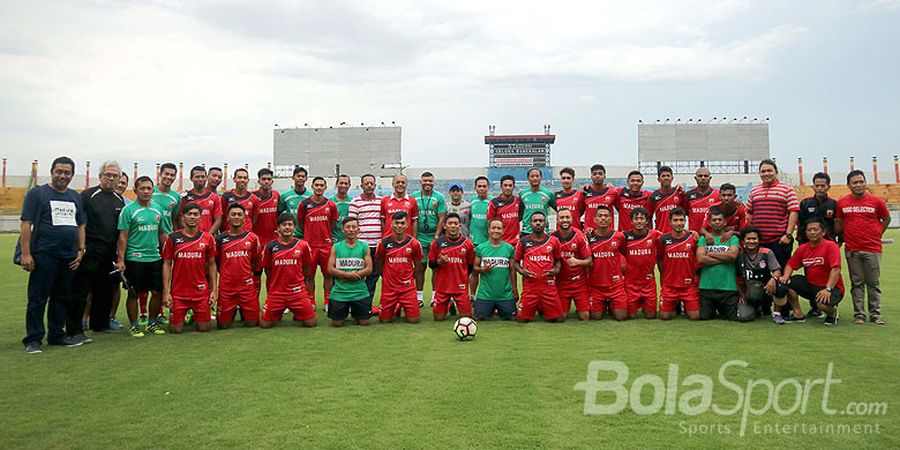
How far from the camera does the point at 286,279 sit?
285 inches

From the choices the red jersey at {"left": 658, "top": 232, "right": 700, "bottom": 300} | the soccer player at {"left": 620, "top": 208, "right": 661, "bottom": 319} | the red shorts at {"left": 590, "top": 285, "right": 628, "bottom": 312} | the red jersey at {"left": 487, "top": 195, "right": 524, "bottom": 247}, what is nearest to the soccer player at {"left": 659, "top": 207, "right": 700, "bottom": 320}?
the red jersey at {"left": 658, "top": 232, "right": 700, "bottom": 300}

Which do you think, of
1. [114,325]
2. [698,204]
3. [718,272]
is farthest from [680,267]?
[114,325]

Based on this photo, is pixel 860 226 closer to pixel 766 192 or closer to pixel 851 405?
pixel 766 192

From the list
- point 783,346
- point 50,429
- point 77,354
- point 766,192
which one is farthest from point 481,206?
point 50,429

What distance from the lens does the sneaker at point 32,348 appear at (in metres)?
5.79

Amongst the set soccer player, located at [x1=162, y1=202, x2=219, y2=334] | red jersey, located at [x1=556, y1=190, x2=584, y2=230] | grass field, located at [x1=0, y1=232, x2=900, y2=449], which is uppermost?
red jersey, located at [x1=556, y1=190, x2=584, y2=230]

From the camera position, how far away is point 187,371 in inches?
198

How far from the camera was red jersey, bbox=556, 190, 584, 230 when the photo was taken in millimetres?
8648

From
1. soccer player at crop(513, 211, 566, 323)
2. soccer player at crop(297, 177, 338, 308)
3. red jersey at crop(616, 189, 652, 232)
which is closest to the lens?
soccer player at crop(513, 211, 566, 323)

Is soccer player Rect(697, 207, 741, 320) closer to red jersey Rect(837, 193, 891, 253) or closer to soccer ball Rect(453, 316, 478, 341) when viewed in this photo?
red jersey Rect(837, 193, 891, 253)

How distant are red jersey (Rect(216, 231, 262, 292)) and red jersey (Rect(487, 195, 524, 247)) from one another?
323 centimetres

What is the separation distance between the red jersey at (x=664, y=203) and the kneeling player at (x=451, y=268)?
2.69 metres

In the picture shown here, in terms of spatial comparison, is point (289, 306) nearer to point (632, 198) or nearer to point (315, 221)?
point (315, 221)

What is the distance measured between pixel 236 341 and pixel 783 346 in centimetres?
524
